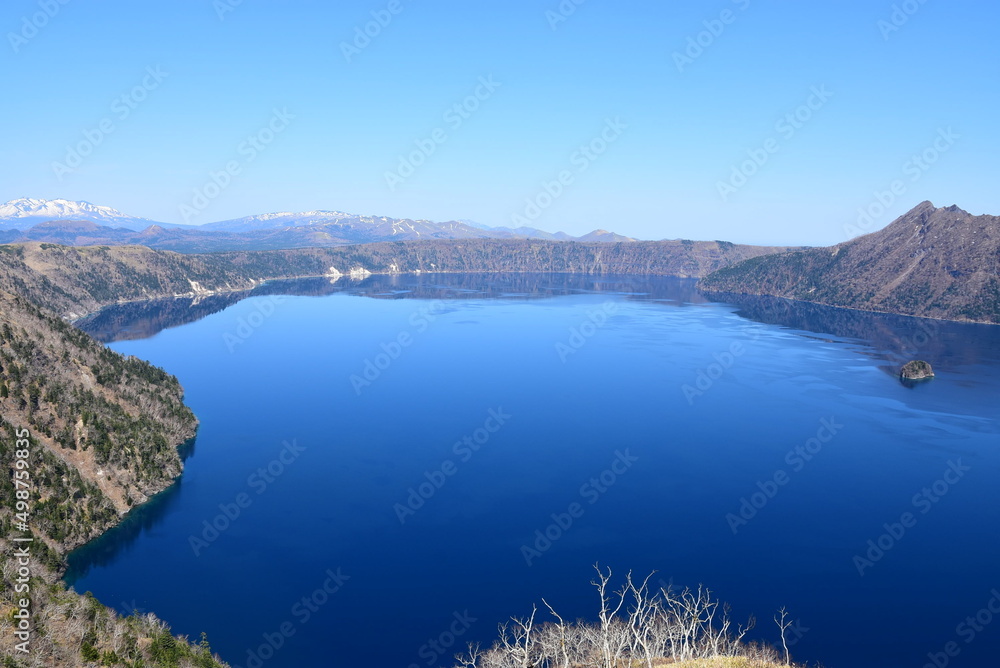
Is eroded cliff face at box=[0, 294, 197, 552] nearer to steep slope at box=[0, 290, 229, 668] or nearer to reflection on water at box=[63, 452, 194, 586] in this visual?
steep slope at box=[0, 290, 229, 668]

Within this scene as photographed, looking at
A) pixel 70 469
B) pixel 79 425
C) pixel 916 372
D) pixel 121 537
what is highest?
pixel 916 372

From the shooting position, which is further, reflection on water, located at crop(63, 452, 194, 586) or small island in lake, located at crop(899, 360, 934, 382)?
small island in lake, located at crop(899, 360, 934, 382)

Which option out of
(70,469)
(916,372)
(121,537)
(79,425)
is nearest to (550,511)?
(121,537)

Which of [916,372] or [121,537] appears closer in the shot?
[121,537]

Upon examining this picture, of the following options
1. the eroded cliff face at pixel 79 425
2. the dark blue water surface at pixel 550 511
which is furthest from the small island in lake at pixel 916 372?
the eroded cliff face at pixel 79 425

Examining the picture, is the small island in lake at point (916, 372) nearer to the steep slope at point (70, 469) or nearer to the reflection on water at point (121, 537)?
the reflection on water at point (121, 537)

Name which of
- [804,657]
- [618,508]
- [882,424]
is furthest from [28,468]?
[882,424]

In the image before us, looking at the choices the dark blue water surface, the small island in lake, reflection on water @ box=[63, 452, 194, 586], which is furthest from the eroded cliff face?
the small island in lake

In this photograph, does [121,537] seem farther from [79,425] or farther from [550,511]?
[550,511]
